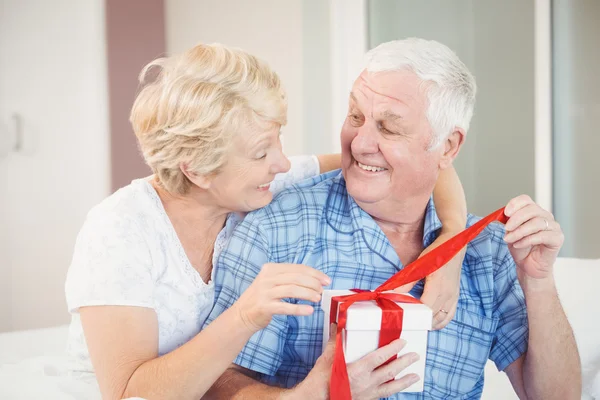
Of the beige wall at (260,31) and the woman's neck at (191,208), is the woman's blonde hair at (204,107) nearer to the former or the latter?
the woman's neck at (191,208)

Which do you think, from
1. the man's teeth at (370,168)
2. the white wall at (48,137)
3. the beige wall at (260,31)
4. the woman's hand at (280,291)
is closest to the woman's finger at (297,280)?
the woman's hand at (280,291)

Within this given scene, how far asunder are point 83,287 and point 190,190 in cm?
30

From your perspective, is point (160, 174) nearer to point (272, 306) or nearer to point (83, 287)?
point (83, 287)

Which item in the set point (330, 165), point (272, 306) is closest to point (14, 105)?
point (330, 165)

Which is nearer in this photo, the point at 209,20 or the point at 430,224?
the point at 430,224

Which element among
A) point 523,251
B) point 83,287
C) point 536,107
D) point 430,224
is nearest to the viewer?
point 83,287

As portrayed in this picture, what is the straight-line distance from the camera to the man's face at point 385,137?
4.58 ft

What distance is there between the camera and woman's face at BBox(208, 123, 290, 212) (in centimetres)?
131

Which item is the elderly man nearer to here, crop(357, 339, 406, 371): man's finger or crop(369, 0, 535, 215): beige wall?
crop(357, 339, 406, 371): man's finger

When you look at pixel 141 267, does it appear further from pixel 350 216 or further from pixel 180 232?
pixel 350 216

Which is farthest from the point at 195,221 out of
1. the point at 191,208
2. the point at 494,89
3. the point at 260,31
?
the point at 260,31

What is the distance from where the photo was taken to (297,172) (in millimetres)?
1626

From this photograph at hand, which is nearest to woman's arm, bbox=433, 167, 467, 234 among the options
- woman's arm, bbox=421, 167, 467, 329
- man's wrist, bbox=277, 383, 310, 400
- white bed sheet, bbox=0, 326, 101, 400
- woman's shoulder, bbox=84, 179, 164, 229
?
woman's arm, bbox=421, 167, 467, 329

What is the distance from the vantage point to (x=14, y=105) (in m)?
3.51
